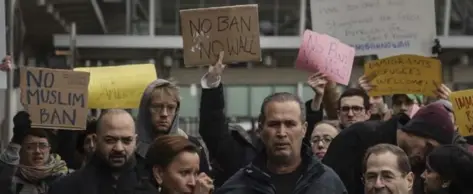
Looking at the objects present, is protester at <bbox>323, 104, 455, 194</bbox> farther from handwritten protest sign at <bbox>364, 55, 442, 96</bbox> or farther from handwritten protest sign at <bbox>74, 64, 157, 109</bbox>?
handwritten protest sign at <bbox>74, 64, 157, 109</bbox>

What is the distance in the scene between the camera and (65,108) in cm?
707

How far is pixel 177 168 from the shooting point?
455 cm

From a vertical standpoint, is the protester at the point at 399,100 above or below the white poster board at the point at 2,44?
below

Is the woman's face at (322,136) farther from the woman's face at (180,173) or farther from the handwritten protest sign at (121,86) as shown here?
the woman's face at (180,173)

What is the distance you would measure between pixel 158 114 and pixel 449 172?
5.99 ft

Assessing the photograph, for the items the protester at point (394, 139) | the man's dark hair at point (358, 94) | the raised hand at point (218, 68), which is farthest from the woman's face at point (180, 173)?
the man's dark hair at point (358, 94)

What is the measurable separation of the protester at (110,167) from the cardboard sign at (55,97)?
64.8 inches

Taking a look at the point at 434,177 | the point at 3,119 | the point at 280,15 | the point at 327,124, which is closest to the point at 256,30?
the point at 327,124

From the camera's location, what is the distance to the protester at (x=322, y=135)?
660 cm

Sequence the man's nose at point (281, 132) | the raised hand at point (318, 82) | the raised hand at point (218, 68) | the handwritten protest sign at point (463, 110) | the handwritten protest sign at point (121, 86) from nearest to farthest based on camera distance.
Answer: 1. the man's nose at point (281, 132)
2. the raised hand at point (218, 68)
3. the raised hand at point (318, 82)
4. the handwritten protest sign at point (463, 110)
5. the handwritten protest sign at point (121, 86)

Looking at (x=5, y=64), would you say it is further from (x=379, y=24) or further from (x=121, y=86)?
(x=379, y=24)

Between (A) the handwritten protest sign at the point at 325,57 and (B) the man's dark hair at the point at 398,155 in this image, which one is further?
(A) the handwritten protest sign at the point at 325,57

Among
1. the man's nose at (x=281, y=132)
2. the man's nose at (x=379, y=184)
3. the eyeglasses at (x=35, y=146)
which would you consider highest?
the man's nose at (x=281, y=132)

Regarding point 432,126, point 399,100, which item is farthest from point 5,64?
point 432,126
